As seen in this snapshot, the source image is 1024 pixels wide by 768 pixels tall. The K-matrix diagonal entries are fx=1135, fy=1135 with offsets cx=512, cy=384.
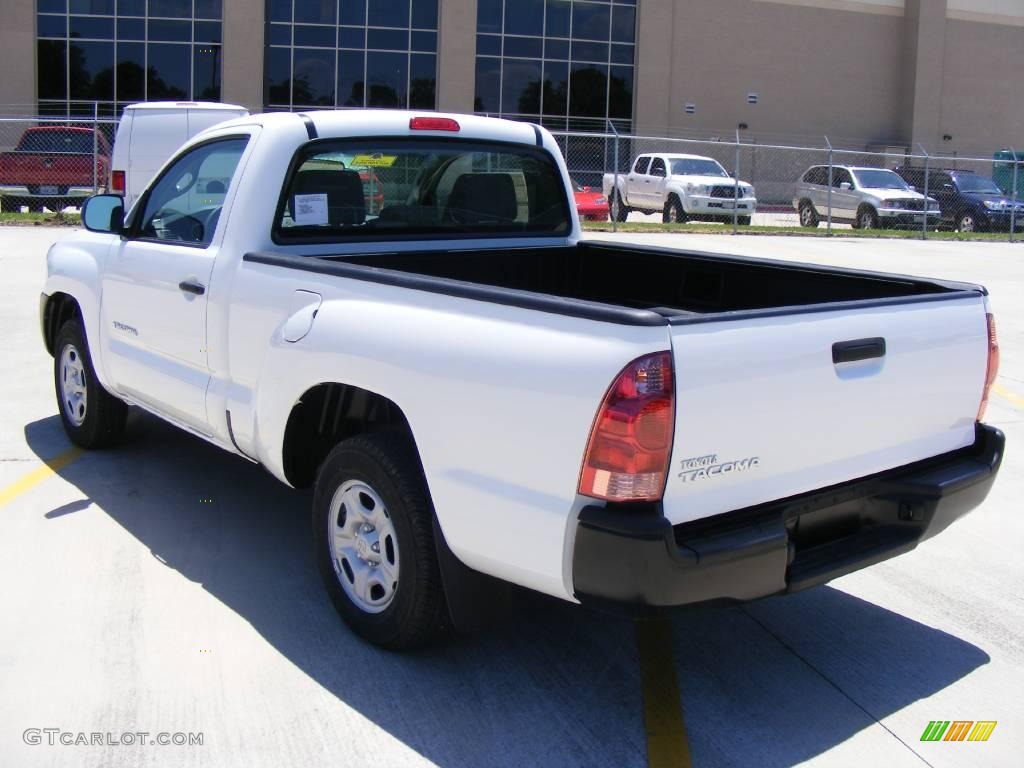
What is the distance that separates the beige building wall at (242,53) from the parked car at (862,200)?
18117 mm

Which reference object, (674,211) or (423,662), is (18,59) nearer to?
(674,211)

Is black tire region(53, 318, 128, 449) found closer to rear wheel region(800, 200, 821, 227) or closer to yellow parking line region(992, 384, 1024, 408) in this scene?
yellow parking line region(992, 384, 1024, 408)

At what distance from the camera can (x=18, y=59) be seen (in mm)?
35750

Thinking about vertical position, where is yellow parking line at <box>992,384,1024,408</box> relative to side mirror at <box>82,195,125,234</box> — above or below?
below

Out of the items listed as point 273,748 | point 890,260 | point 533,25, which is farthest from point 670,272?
point 533,25

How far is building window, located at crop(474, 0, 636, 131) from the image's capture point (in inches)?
1532

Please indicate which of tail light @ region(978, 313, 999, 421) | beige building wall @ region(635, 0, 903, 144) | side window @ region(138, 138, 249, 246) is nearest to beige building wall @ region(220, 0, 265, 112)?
beige building wall @ region(635, 0, 903, 144)

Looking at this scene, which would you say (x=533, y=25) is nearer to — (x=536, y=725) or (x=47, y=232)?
(x=47, y=232)

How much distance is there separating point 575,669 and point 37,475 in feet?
11.7

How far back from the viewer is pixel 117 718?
3701mm

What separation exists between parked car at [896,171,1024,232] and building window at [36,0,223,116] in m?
22.4

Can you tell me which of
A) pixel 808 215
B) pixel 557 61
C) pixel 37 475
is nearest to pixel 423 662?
pixel 37 475

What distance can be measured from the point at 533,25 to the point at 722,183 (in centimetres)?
1535

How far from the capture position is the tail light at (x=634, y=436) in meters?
3.16
